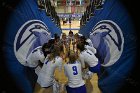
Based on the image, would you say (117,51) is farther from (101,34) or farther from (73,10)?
(73,10)

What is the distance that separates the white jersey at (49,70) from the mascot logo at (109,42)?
3.90 ft

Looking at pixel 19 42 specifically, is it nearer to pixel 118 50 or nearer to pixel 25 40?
pixel 25 40

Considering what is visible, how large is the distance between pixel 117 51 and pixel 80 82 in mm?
1050

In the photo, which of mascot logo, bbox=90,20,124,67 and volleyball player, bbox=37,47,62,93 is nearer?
volleyball player, bbox=37,47,62,93

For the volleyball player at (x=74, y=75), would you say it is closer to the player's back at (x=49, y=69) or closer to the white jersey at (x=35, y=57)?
the player's back at (x=49, y=69)

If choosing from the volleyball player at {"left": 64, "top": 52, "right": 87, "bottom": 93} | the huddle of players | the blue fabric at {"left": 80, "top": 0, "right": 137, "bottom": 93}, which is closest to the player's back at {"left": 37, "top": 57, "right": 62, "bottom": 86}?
the huddle of players

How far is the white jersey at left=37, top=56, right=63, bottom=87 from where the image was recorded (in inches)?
194

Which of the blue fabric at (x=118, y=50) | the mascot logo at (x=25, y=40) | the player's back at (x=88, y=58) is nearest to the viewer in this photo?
the blue fabric at (x=118, y=50)

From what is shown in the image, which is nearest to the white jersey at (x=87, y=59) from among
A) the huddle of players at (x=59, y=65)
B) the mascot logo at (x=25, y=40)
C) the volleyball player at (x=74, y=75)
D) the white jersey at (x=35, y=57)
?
the huddle of players at (x=59, y=65)

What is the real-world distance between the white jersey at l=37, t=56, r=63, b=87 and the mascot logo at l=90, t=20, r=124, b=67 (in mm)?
1189

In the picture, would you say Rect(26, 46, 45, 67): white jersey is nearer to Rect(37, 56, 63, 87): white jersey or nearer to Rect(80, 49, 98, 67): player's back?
Rect(37, 56, 63, 87): white jersey

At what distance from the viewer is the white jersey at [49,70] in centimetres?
492

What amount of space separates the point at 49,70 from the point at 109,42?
5.59 ft

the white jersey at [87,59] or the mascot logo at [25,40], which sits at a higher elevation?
the mascot logo at [25,40]
